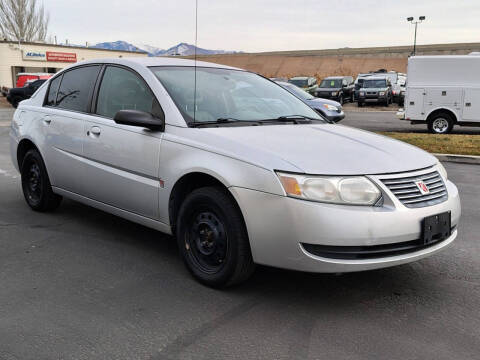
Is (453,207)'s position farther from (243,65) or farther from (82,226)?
(243,65)

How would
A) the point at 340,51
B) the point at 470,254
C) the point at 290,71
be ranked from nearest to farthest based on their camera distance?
the point at 470,254 < the point at 290,71 < the point at 340,51

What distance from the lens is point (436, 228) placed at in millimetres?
3447

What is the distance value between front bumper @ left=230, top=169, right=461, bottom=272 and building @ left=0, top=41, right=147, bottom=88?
164ft

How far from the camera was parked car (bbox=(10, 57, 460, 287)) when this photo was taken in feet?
10.6

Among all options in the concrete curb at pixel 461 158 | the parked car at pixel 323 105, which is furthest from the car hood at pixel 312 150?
the parked car at pixel 323 105

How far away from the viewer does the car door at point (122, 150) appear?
4.12 metres

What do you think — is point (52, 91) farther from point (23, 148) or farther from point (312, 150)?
point (312, 150)

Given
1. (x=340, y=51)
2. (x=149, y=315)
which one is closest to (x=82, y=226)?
(x=149, y=315)

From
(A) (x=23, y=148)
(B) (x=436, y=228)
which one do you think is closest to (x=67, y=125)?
(A) (x=23, y=148)

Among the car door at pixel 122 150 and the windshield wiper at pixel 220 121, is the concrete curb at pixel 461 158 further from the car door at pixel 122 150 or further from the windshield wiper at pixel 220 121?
the car door at pixel 122 150

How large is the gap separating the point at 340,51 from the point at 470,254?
3513 inches

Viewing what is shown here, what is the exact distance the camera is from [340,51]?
89.7 m

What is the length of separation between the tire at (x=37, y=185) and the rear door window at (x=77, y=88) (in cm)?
66

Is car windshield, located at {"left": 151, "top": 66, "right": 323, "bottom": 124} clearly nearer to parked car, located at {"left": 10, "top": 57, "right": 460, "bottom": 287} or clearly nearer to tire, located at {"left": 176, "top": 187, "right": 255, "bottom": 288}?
parked car, located at {"left": 10, "top": 57, "right": 460, "bottom": 287}
